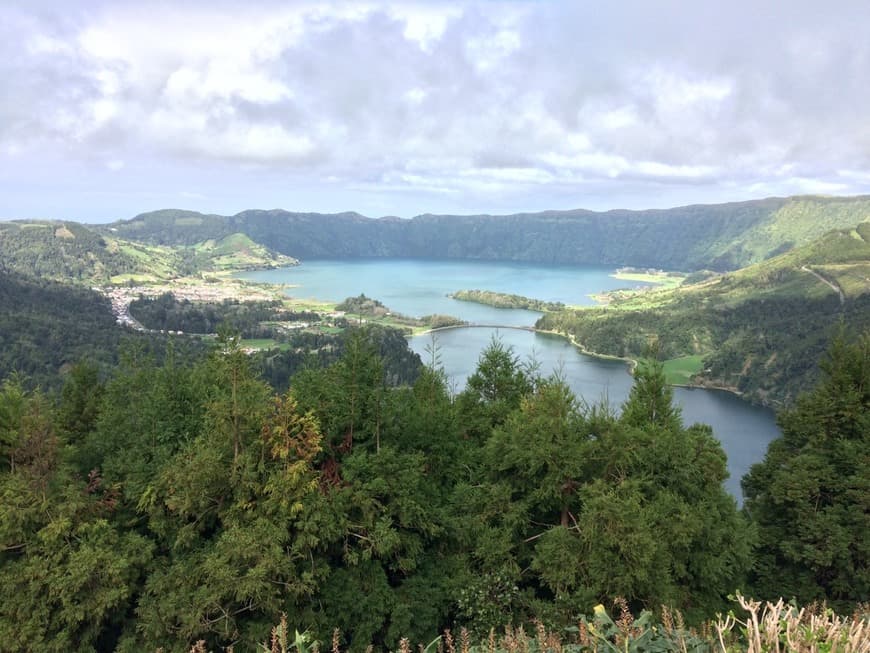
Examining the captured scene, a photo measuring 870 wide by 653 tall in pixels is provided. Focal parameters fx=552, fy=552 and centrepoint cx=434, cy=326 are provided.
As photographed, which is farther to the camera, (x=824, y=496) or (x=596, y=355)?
(x=596, y=355)

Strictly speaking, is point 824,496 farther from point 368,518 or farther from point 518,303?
point 518,303

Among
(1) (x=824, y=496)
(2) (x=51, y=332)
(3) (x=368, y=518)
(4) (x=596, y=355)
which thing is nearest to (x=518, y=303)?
(4) (x=596, y=355)

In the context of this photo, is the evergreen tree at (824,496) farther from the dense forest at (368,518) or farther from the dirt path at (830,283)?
the dirt path at (830,283)

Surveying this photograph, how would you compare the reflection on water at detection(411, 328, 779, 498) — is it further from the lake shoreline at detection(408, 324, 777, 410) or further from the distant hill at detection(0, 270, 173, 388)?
the distant hill at detection(0, 270, 173, 388)

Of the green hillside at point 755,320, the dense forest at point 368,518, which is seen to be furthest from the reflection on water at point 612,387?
the dense forest at point 368,518

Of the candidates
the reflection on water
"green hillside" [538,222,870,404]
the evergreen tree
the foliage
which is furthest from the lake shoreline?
the evergreen tree

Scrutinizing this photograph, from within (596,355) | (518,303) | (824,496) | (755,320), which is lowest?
(596,355)
